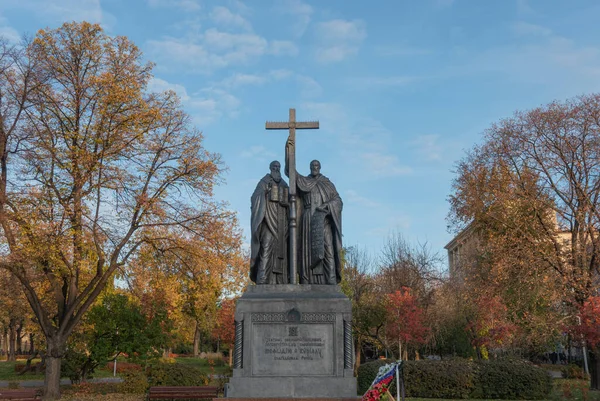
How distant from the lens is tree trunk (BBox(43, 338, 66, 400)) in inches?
727

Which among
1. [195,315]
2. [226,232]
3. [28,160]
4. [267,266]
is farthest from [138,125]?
[195,315]

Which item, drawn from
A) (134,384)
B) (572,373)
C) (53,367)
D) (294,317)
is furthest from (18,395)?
(572,373)

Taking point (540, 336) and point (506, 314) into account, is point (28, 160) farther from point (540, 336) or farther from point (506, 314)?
point (506, 314)

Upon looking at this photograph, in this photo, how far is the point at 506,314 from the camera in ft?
97.5

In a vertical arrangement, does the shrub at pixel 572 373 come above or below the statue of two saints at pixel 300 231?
below

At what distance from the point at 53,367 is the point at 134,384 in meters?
2.85

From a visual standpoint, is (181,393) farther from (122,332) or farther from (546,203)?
(546,203)

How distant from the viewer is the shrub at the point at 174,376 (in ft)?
65.6

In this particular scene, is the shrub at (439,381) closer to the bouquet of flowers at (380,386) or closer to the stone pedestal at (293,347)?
the stone pedestal at (293,347)

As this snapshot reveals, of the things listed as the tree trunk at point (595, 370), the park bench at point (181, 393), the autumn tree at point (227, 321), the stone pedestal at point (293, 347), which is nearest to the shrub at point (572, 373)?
the tree trunk at point (595, 370)

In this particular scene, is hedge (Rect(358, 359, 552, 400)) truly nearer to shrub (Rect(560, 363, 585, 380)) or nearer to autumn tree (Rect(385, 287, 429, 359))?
autumn tree (Rect(385, 287, 429, 359))

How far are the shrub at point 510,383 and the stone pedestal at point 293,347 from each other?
10998 mm

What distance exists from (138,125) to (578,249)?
17.6 meters

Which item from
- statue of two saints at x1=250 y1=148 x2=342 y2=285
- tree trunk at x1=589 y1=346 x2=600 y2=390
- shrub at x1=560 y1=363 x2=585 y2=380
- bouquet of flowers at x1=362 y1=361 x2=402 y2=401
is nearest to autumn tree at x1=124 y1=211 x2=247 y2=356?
statue of two saints at x1=250 y1=148 x2=342 y2=285
